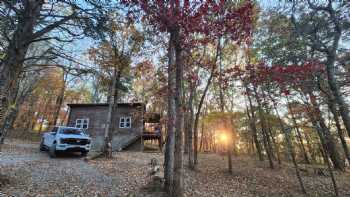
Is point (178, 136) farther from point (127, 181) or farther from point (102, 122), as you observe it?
point (102, 122)

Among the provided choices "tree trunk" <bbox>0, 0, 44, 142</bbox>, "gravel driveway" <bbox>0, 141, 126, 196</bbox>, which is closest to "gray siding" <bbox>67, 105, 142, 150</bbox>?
"gravel driveway" <bbox>0, 141, 126, 196</bbox>

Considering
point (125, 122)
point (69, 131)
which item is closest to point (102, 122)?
point (125, 122)

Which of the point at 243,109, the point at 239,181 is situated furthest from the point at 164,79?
the point at 243,109

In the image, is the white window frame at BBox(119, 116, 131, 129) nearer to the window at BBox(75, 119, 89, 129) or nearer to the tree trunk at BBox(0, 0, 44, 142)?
the window at BBox(75, 119, 89, 129)

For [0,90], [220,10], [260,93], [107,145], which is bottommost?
[107,145]

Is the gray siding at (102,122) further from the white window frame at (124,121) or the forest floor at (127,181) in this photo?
the forest floor at (127,181)

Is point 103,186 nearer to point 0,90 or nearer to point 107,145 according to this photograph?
point 0,90

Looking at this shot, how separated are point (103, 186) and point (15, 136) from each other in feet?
79.7

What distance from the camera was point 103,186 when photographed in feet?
23.3

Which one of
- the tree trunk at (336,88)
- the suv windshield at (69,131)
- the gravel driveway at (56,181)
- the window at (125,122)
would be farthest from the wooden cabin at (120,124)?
the tree trunk at (336,88)

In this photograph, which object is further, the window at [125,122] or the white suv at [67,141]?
the window at [125,122]

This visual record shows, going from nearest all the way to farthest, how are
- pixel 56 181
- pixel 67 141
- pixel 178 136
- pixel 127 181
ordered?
pixel 178 136, pixel 56 181, pixel 127 181, pixel 67 141

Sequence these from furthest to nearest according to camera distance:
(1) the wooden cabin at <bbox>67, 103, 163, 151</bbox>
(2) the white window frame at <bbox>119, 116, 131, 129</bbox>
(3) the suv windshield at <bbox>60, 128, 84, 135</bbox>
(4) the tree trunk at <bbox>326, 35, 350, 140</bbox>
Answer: (2) the white window frame at <bbox>119, 116, 131, 129</bbox>, (1) the wooden cabin at <bbox>67, 103, 163, 151</bbox>, (3) the suv windshield at <bbox>60, 128, 84, 135</bbox>, (4) the tree trunk at <bbox>326, 35, 350, 140</bbox>

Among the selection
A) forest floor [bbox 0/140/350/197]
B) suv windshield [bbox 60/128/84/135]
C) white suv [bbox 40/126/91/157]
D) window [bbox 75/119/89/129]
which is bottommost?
forest floor [bbox 0/140/350/197]
